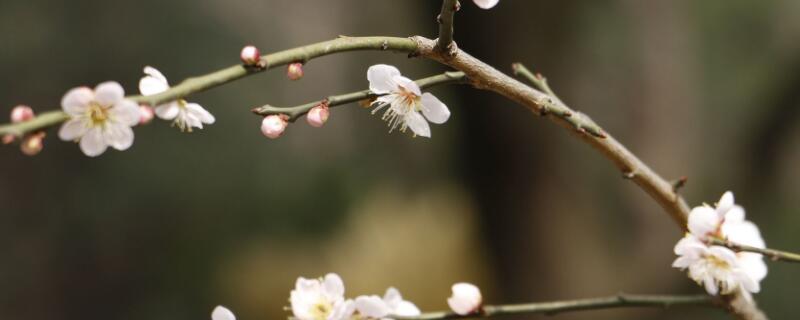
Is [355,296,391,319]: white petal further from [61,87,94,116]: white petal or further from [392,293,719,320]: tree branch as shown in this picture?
[61,87,94,116]: white petal

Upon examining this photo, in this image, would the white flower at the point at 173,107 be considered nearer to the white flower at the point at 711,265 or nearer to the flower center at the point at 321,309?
the flower center at the point at 321,309

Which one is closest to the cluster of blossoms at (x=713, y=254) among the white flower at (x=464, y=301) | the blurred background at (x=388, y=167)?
the white flower at (x=464, y=301)

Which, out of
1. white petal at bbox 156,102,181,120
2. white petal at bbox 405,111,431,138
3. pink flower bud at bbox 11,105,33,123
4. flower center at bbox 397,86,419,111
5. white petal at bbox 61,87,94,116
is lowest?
pink flower bud at bbox 11,105,33,123

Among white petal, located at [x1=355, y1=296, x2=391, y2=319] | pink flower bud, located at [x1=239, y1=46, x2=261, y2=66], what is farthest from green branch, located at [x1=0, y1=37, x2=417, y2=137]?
white petal, located at [x1=355, y1=296, x2=391, y2=319]

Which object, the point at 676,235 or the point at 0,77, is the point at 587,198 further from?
the point at 0,77

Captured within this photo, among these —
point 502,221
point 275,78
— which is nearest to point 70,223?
point 275,78

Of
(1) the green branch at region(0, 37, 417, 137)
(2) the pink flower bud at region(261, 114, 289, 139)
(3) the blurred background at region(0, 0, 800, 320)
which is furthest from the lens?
(3) the blurred background at region(0, 0, 800, 320)
